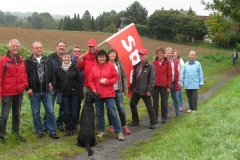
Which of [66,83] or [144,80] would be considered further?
[144,80]

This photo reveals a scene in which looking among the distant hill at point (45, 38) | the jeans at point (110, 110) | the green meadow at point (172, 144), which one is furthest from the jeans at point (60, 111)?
the distant hill at point (45, 38)

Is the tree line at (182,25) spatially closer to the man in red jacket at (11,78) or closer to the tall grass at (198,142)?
the tall grass at (198,142)

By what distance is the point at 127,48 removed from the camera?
852 cm

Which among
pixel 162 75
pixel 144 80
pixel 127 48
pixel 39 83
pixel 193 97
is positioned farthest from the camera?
pixel 193 97

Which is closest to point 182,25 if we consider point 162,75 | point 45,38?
point 45,38

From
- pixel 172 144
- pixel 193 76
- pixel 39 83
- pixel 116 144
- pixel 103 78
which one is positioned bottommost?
pixel 116 144

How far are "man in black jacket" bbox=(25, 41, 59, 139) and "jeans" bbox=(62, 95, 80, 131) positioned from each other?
1.09ft

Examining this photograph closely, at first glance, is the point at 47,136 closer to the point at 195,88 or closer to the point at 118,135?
the point at 118,135

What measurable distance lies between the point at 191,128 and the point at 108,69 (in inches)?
91.6

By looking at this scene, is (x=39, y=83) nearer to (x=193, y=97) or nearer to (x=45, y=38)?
(x=193, y=97)

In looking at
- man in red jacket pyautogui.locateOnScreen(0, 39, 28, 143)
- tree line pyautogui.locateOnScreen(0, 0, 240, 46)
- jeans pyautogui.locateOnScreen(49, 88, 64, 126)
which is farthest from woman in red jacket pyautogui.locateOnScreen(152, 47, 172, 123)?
tree line pyautogui.locateOnScreen(0, 0, 240, 46)

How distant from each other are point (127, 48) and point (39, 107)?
2860mm

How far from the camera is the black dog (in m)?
6.31

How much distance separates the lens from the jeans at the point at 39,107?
7031 mm
